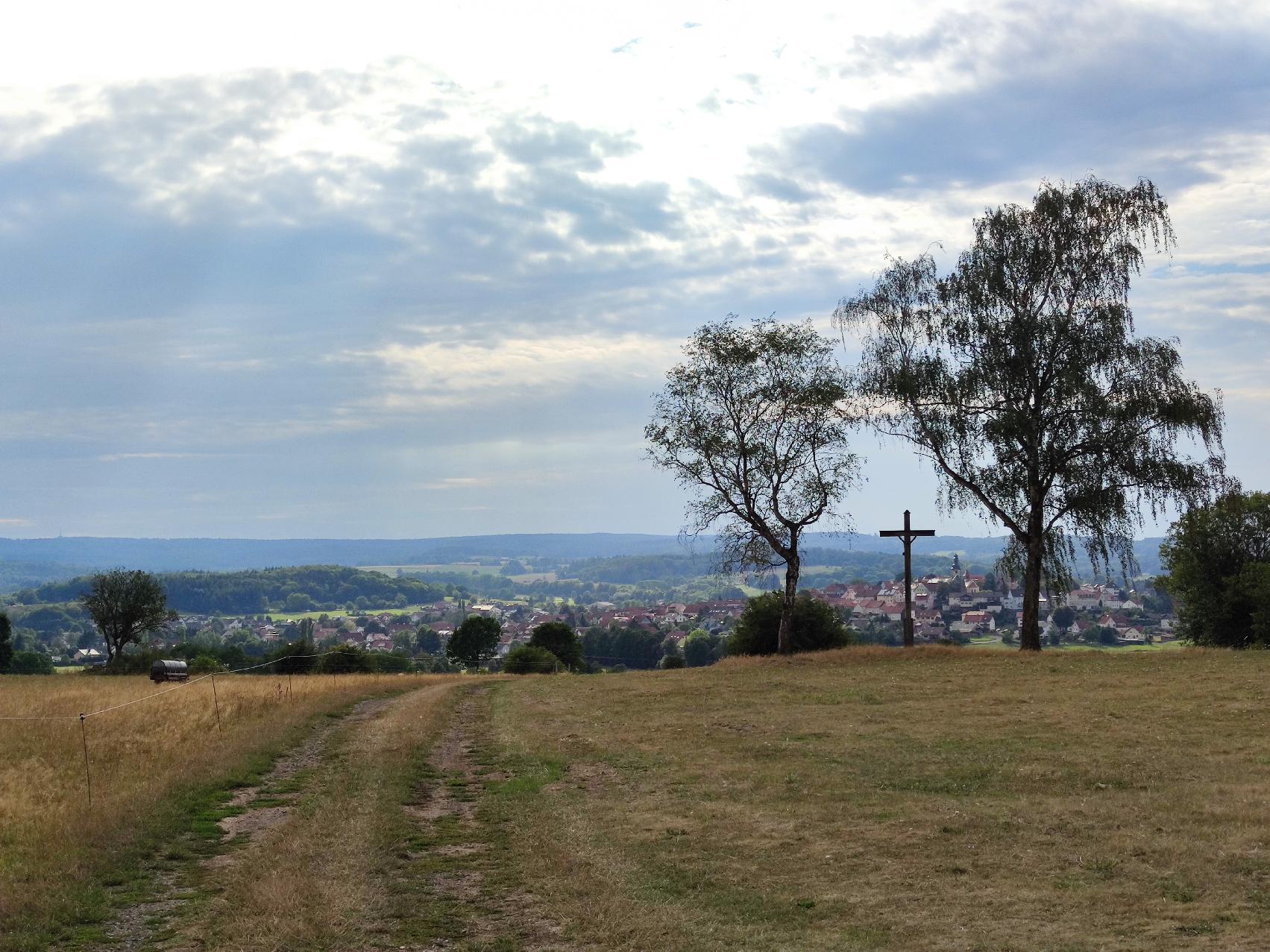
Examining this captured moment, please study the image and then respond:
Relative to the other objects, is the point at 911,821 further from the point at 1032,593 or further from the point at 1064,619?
the point at 1064,619

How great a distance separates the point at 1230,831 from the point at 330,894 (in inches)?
396

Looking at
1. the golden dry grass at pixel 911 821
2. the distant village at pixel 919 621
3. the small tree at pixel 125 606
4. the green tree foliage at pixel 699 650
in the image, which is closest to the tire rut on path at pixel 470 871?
the golden dry grass at pixel 911 821

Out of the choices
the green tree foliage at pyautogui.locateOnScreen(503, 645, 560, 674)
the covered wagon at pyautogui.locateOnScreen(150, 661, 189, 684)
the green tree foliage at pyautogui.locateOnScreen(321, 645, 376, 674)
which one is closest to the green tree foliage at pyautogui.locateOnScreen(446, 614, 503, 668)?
the green tree foliage at pyautogui.locateOnScreen(503, 645, 560, 674)

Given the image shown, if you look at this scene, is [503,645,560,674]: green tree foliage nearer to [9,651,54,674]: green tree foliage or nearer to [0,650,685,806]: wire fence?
[0,650,685,806]: wire fence

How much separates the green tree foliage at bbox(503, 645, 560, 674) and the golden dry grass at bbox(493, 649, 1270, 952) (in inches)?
1593

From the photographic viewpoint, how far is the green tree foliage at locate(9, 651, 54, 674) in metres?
90.2

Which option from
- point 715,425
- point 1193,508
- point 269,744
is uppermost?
point 715,425

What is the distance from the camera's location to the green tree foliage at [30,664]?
90250 mm

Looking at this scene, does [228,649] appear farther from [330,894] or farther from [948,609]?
[330,894]

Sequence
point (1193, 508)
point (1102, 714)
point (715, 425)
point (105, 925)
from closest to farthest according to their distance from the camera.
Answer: point (105, 925) → point (1102, 714) → point (1193, 508) → point (715, 425)

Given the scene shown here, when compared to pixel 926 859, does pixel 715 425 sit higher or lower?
higher

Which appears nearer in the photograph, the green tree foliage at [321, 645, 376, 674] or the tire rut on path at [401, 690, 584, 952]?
the tire rut on path at [401, 690, 584, 952]

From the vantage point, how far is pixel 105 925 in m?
9.60

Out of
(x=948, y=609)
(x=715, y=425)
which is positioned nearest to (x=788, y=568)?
(x=715, y=425)
